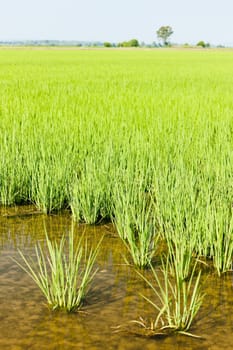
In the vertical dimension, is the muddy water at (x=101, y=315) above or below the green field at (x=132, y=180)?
below

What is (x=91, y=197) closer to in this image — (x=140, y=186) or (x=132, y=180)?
(x=132, y=180)

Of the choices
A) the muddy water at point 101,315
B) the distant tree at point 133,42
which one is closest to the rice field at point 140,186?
the muddy water at point 101,315

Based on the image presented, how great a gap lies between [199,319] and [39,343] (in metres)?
0.71

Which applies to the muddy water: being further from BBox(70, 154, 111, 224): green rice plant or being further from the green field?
BBox(70, 154, 111, 224): green rice plant

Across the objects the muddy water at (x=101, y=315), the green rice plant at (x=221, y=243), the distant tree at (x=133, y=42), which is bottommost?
the muddy water at (x=101, y=315)

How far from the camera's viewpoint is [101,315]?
2502 millimetres

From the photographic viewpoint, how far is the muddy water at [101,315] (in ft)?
7.52

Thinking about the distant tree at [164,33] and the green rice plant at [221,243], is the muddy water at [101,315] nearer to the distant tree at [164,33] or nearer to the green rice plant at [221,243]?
the green rice plant at [221,243]

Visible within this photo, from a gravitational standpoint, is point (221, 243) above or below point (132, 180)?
below

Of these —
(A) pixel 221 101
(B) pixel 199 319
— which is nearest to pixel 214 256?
(B) pixel 199 319

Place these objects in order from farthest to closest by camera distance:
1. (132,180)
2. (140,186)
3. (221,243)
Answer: (132,180), (140,186), (221,243)

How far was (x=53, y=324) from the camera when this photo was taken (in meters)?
2.41

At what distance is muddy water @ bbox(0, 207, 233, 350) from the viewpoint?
2.29 meters

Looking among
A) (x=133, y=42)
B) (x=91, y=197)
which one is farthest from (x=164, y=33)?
(x=91, y=197)
